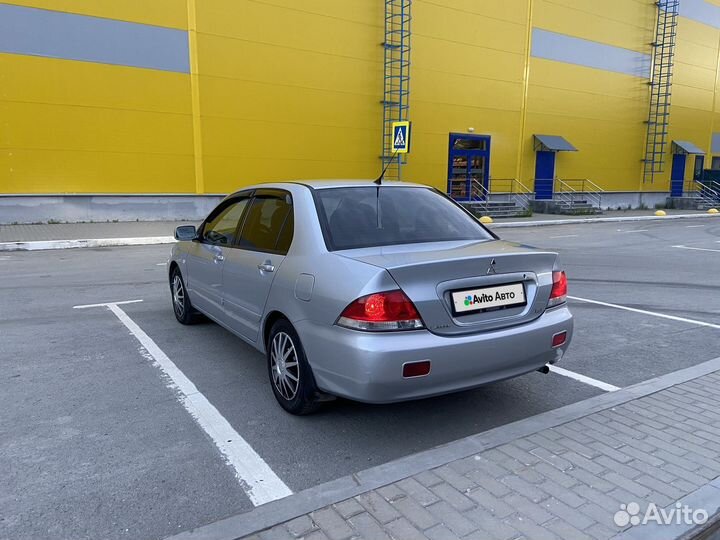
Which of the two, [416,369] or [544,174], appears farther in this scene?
[544,174]

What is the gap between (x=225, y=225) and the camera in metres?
5.00

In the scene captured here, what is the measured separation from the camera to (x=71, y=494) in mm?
2844

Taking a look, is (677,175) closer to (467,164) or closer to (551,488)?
(467,164)

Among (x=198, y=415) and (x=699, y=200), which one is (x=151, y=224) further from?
(x=699, y=200)

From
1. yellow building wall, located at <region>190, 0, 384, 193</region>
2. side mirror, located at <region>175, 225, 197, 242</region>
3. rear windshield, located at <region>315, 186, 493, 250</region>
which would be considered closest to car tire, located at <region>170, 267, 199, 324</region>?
side mirror, located at <region>175, 225, 197, 242</region>

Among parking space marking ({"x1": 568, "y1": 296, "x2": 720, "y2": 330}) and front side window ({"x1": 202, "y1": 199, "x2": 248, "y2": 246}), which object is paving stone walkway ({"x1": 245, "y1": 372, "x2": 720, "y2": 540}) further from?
parking space marking ({"x1": 568, "y1": 296, "x2": 720, "y2": 330})

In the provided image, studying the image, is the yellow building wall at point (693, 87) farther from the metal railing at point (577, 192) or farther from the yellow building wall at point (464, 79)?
the yellow building wall at point (464, 79)

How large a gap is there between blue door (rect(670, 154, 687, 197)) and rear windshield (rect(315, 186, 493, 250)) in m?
35.6

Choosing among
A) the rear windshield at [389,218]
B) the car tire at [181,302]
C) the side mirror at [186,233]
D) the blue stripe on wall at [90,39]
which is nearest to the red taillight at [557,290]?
the rear windshield at [389,218]

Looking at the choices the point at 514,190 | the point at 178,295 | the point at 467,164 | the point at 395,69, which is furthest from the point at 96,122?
the point at 514,190

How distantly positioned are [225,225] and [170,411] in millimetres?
1809

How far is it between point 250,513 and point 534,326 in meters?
2.04

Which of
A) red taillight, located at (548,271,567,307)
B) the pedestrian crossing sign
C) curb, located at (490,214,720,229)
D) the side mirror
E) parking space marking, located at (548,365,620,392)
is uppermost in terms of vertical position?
the pedestrian crossing sign

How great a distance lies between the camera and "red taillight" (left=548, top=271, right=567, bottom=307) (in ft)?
12.2
